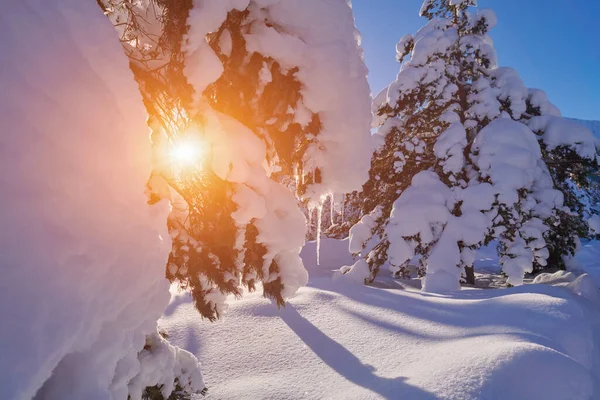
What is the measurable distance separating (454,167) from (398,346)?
5.33 m

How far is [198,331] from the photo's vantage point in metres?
4.84

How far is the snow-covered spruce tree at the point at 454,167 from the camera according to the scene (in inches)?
292

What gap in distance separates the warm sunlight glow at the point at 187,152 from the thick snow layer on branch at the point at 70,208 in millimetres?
567

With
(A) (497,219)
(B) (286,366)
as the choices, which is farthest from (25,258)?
(A) (497,219)

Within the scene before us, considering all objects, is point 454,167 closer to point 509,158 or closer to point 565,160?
point 509,158

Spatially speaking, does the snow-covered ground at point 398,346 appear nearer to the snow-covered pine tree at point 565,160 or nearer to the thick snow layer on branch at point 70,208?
the thick snow layer on branch at point 70,208

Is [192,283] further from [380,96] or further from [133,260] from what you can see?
[380,96]

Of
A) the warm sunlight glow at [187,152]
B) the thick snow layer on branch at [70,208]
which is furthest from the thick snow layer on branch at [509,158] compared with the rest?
the thick snow layer on branch at [70,208]

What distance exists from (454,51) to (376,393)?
30.4 feet

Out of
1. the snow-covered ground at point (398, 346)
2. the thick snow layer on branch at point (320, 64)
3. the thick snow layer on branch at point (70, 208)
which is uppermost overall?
the thick snow layer on branch at point (320, 64)

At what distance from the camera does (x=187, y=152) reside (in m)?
2.17

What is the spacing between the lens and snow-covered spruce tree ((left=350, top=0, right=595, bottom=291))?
7.41m

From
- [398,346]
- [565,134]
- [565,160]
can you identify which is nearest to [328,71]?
[398,346]

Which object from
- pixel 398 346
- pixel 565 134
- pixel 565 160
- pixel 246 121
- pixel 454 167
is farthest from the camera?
pixel 565 160
